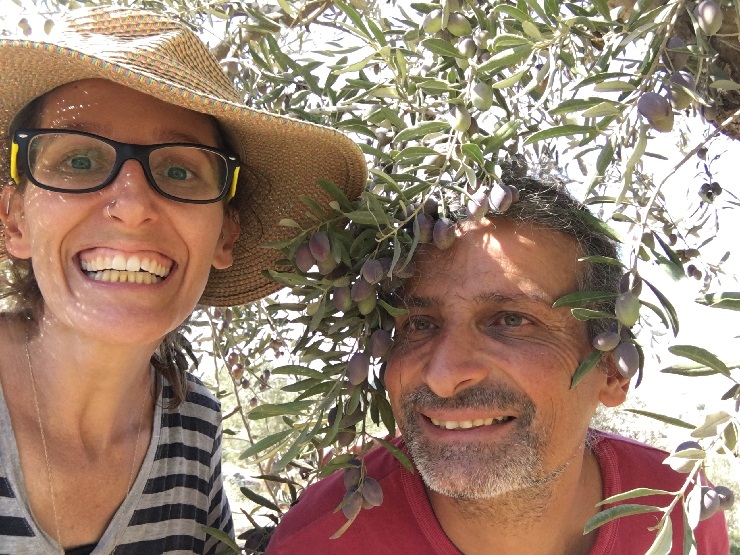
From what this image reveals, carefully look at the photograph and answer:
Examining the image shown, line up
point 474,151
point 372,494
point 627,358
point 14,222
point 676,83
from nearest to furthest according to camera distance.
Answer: point 676,83
point 627,358
point 474,151
point 372,494
point 14,222

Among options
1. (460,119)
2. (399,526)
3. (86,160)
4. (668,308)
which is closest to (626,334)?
(668,308)

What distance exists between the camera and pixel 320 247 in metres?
1.63

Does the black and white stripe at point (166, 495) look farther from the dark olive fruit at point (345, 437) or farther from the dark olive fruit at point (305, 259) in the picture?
the dark olive fruit at point (305, 259)

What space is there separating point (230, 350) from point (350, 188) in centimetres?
147

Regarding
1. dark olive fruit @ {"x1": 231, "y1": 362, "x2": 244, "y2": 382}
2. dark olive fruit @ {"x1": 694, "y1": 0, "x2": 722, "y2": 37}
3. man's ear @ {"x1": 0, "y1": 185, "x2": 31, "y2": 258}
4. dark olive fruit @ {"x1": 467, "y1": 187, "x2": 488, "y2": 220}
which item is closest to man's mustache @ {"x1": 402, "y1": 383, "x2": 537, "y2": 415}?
dark olive fruit @ {"x1": 467, "y1": 187, "x2": 488, "y2": 220}

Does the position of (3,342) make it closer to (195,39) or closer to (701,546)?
(195,39)

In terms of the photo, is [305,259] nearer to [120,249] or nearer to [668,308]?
[120,249]

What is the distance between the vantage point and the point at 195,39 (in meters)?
1.75

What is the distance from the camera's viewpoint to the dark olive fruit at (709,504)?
115cm

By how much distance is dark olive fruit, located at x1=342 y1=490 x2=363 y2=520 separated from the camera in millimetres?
1612

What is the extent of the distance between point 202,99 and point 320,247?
38 centimetres

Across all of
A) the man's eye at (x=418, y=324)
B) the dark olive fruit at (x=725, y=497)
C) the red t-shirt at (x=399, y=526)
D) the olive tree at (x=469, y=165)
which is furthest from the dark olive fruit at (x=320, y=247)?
the dark olive fruit at (x=725, y=497)

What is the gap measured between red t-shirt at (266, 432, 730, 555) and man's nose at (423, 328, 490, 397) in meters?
0.39

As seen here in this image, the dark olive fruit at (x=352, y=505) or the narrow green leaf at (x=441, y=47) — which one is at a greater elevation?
the narrow green leaf at (x=441, y=47)
